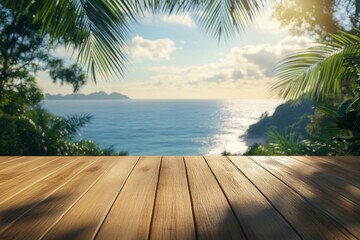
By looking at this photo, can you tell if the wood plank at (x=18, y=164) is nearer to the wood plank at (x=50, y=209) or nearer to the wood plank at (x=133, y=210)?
the wood plank at (x=50, y=209)

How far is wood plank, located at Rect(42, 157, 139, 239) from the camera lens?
139 cm

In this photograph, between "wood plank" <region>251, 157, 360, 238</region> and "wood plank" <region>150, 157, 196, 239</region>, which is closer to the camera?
"wood plank" <region>150, 157, 196, 239</region>

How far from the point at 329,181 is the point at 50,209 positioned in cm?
171

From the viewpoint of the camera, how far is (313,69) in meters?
4.06

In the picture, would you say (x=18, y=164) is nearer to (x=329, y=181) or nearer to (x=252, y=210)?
(x=252, y=210)

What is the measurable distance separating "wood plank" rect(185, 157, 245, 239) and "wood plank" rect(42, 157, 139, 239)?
443 millimetres

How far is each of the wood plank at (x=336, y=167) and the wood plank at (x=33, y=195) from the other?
186cm

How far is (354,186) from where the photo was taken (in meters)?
2.11

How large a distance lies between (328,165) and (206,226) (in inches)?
66.4

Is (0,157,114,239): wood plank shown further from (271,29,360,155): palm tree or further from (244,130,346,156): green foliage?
(244,130,346,156): green foliage

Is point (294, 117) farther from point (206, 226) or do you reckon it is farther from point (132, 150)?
point (206, 226)

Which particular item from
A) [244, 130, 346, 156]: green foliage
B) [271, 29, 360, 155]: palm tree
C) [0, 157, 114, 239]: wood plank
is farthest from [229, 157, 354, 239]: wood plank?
[244, 130, 346, 156]: green foliage

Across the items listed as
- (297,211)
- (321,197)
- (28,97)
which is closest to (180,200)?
(297,211)

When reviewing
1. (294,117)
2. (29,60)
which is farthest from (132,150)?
(29,60)
